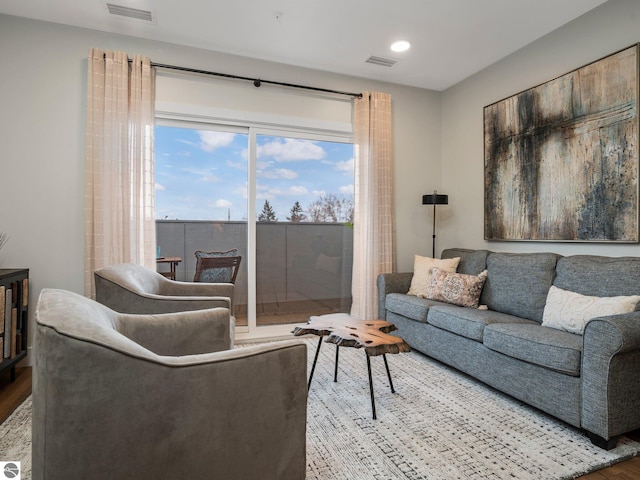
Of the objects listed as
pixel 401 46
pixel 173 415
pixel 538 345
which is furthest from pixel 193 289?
pixel 401 46

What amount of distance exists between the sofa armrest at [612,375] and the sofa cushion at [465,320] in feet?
2.49

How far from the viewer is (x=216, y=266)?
3.61 meters

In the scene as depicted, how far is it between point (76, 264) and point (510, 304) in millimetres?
3715

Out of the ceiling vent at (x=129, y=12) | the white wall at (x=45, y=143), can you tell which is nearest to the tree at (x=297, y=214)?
the white wall at (x=45, y=143)

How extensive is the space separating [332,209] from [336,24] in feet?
6.08

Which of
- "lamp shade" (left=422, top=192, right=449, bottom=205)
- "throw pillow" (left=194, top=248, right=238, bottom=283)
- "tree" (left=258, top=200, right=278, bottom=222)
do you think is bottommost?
"throw pillow" (left=194, top=248, right=238, bottom=283)

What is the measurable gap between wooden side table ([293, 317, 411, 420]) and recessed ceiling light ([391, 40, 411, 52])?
254 cm

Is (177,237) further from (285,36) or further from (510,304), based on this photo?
(510,304)

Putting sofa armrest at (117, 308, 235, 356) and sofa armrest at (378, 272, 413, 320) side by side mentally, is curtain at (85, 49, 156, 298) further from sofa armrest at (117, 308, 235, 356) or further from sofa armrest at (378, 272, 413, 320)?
sofa armrest at (378, 272, 413, 320)

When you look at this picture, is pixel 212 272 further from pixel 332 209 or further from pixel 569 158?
pixel 569 158

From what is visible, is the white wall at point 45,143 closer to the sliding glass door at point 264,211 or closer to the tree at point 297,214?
the sliding glass door at point 264,211

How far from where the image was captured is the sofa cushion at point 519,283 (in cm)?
281

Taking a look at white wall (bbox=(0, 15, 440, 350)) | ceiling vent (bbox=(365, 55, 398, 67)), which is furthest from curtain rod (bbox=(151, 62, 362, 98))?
ceiling vent (bbox=(365, 55, 398, 67))

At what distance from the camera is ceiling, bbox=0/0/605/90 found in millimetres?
2736
